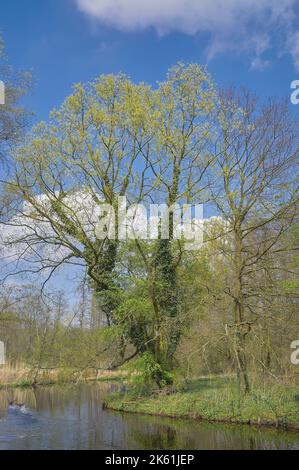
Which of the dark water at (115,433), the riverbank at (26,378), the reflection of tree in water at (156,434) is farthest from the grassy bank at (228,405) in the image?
the riverbank at (26,378)

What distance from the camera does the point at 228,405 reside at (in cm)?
1496

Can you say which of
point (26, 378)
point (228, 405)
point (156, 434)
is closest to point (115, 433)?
point (156, 434)

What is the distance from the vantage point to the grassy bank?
13.6 meters

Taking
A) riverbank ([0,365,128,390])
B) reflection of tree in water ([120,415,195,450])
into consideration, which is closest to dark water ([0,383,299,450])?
reflection of tree in water ([120,415,195,450])

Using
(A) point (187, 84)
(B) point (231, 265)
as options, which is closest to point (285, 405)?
(B) point (231, 265)

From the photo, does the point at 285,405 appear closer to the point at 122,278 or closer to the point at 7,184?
the point at 122,278

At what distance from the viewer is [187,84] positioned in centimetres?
1905

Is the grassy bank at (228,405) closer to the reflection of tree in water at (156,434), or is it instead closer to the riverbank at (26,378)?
the reflection of tree in water at (156,434)

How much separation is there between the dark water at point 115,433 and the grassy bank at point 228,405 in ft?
1.91

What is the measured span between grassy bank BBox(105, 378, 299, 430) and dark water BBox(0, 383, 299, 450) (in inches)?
22.9

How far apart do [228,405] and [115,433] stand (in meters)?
4.03

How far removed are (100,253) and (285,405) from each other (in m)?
9.59

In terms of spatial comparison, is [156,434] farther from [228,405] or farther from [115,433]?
[228,405]

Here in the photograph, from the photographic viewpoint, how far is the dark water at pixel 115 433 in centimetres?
1155
